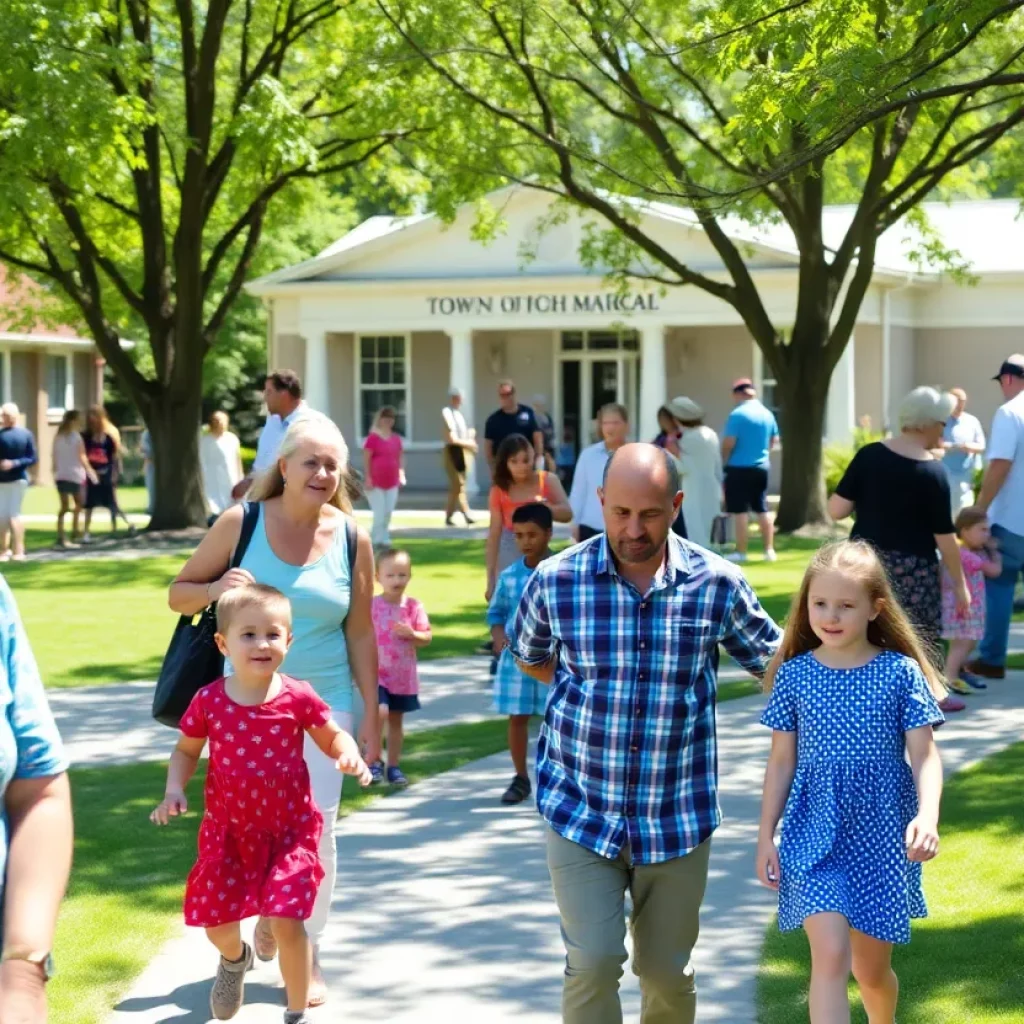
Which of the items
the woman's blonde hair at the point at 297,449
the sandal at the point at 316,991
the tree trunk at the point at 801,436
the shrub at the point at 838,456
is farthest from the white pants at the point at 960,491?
the sandal at the point at 316,991

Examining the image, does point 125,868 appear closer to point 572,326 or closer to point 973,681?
point 973,681

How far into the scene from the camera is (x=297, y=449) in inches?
229

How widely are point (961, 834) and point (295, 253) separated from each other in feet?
136

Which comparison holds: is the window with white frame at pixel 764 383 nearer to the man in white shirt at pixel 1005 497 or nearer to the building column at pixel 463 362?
the building column at pixel 463 362

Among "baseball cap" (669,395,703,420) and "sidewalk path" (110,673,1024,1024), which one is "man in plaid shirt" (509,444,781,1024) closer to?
"sidewalk path" (110,673,1024,1024)

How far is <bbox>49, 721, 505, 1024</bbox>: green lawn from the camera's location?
20.0ft

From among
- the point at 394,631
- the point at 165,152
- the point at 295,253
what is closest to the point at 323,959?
the point at 394,631

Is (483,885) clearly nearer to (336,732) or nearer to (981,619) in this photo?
(336,732)

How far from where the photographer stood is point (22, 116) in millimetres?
19062

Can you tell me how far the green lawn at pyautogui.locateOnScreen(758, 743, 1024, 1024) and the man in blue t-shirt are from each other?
1189cm

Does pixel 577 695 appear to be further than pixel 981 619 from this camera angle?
No

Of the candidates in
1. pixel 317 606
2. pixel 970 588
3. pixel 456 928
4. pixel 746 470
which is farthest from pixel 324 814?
pixel 746 470

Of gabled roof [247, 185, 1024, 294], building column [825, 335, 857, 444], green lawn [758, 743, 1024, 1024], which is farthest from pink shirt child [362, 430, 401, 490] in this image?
green lawn [758, 743, 1024, 1024]

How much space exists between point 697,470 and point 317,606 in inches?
360
